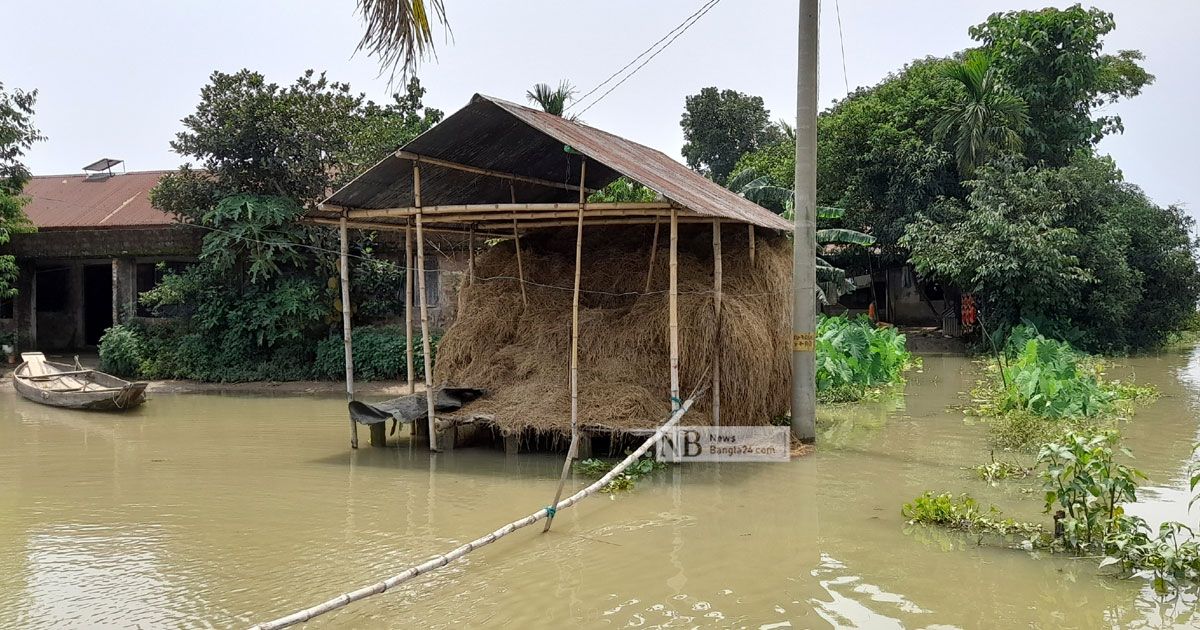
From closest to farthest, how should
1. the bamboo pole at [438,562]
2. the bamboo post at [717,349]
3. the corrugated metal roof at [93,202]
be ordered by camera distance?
the bamboo pole at [438,562] → the bamboo post at [717,349] → the corrugated metal roof at [93,202]

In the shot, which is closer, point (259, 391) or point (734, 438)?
point (734, 438)

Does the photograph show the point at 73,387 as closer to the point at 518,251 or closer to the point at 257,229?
the point at 257,229

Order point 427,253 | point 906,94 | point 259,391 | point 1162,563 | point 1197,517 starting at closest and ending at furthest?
1. point 1162,563
2. point 1197,517
3. point 259,391
4. point 427,253
5. point 906,94

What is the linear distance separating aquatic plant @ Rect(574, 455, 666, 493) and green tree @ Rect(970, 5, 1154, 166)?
18307mm

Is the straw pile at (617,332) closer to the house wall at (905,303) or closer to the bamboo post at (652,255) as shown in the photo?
the bamboo post at (652,255)

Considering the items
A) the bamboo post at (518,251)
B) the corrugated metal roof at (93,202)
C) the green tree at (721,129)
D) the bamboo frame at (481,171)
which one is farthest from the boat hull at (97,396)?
the green tree at (721,129)

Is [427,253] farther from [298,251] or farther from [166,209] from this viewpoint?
[166,209]

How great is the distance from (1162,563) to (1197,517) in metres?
1.92

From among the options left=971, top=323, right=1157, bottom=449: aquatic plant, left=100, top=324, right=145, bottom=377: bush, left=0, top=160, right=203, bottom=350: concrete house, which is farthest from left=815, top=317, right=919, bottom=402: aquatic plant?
left=100, top=324, right=145, bottom=377: bush

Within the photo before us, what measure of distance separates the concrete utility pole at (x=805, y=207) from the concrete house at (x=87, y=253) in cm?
1302

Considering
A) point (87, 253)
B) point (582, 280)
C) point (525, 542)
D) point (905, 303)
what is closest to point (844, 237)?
point (905, 303)

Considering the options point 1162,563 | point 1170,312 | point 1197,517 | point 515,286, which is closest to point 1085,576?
point 1162,563

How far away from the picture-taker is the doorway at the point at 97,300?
76.9ft

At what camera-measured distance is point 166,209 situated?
56.9 feet
